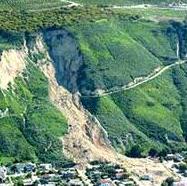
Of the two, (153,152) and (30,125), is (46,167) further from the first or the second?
(153,152)

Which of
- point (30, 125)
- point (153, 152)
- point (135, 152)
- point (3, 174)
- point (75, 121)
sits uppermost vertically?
point (30, 125)

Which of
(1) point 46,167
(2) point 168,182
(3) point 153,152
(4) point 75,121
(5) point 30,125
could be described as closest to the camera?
(2) point 168,182

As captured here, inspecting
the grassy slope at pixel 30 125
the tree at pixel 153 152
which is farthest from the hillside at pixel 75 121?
the tree at pixel 153 152

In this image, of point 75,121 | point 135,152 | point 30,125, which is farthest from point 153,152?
point 30,125

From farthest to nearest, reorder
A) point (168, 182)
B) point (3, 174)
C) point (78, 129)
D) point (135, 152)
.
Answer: point (78, 129) < point (135, 152) < point (168, 182) < point (3, 174)

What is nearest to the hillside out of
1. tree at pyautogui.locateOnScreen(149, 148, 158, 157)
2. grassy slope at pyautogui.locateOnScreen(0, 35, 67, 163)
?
grassy slope at pyautogui.locateOnScreen(0, 35, 67, 163)

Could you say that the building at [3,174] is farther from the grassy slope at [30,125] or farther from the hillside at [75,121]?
the grassy slope at [30,125]

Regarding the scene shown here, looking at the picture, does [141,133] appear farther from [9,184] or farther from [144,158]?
[9,184]

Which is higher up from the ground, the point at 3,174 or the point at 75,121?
the point at 75,121

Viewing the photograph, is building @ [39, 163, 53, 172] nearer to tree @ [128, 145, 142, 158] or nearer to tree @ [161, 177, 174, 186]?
tree @ [128, 145, 142, 158]
